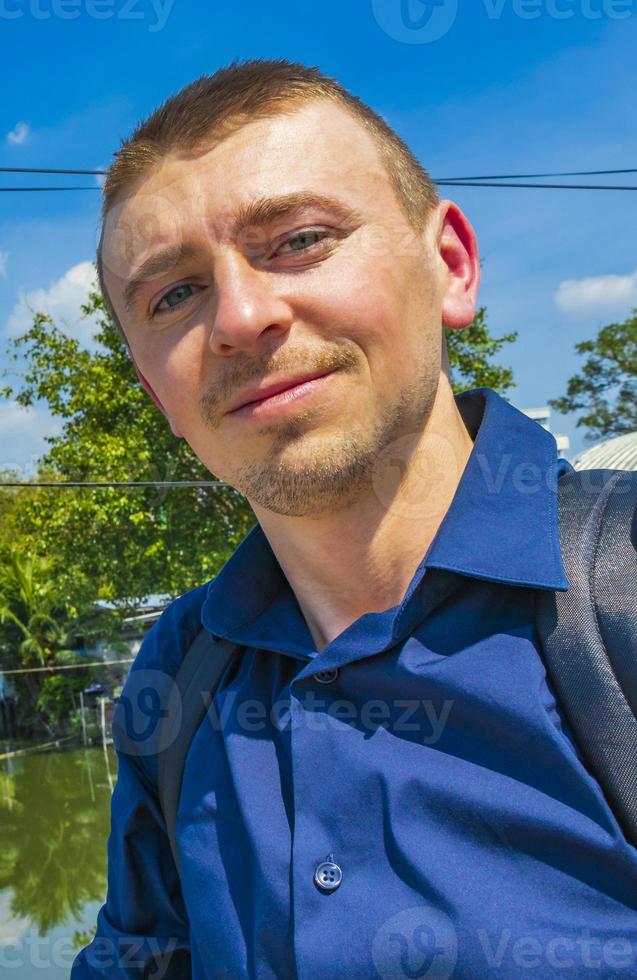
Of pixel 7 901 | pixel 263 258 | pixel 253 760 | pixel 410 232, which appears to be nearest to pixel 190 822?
pixel 253 760

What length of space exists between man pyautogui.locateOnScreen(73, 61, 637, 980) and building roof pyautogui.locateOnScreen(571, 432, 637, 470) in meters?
9.70

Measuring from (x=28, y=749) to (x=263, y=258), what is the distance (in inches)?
759

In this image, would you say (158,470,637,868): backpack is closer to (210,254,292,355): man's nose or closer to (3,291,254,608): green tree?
(210,254,292,355): man's nose

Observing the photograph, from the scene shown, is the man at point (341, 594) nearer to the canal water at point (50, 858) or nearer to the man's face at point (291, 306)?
the man's face at point (291, 306)

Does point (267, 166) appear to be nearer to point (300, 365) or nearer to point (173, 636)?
point (300, 365)

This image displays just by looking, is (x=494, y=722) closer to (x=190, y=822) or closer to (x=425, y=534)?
(x=425, y=534)

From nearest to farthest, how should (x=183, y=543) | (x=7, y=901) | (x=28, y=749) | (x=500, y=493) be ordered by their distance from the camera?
(x=500, y=493)
(x=7, y=901)
(x=183, y=543)
(x=28, y=749)

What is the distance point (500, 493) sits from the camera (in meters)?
1.12

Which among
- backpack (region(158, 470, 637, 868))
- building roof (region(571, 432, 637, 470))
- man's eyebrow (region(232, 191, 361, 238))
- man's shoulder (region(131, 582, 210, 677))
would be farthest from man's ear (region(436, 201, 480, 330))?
building roof (region(571, 432, 637, 470))

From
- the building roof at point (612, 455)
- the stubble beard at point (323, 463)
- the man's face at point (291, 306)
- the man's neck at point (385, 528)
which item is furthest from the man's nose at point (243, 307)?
the building roof at point (612, 455)

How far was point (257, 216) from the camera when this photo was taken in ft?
3.75

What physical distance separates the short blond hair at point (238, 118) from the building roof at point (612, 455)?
9.59m

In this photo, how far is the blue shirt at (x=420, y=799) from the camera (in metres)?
0.90

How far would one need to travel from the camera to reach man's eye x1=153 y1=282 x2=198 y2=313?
123 centimetres
